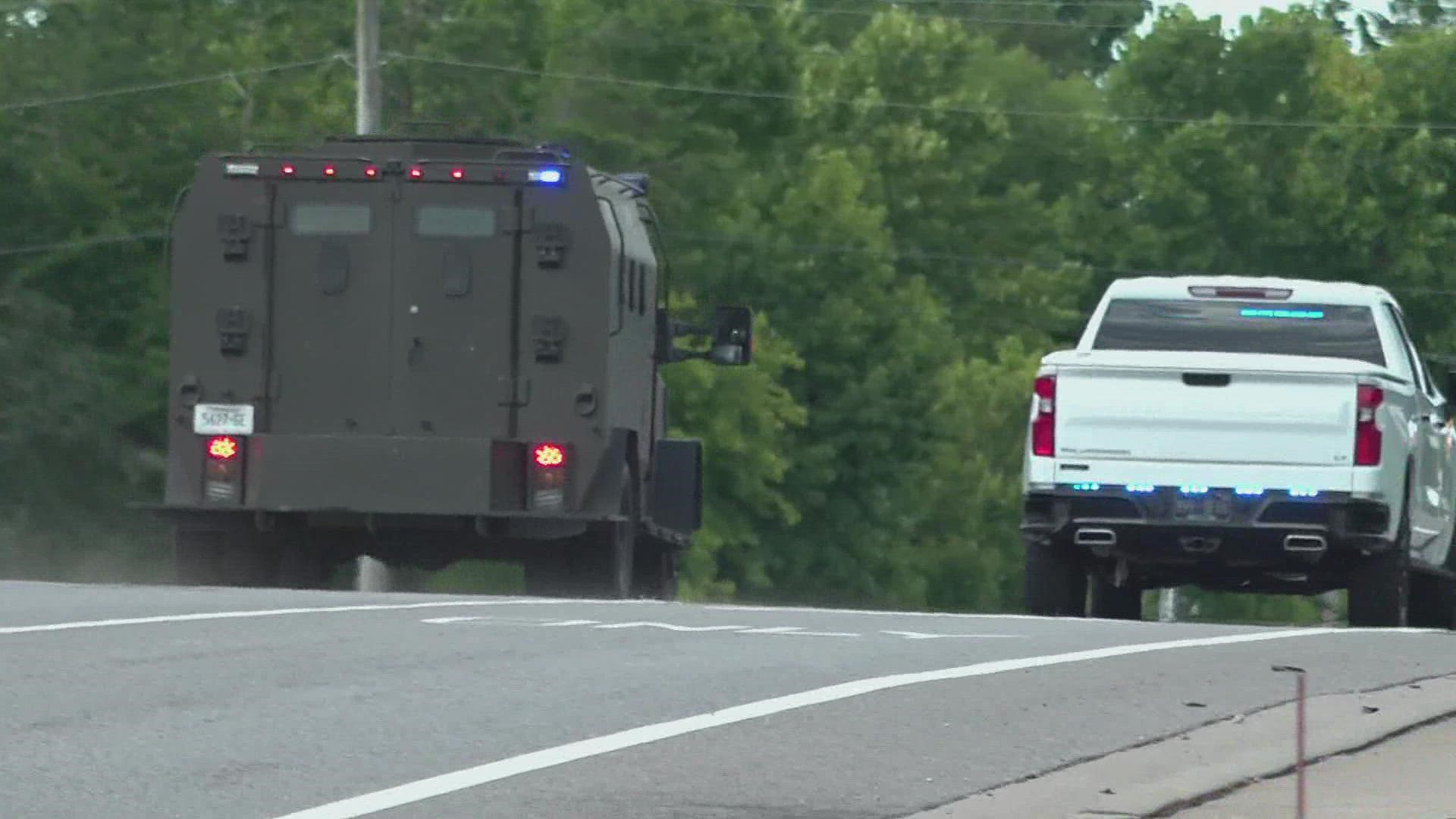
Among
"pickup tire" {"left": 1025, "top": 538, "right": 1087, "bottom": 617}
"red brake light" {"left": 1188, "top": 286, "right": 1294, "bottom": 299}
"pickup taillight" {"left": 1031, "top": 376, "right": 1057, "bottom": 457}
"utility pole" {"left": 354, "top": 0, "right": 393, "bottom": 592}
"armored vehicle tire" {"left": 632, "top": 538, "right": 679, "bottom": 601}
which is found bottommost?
"armored vehicle tire" {"left": 632, "top": 538, "right": 679, "bottom": 601}

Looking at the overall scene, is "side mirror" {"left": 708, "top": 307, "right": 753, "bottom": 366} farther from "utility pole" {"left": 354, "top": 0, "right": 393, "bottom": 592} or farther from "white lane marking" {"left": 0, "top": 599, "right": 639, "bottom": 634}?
"utility pole" {"left": 354, "top": 0, "right": 393, "bottom": 592}

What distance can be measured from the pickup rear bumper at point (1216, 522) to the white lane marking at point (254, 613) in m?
2.46

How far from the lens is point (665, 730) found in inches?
474

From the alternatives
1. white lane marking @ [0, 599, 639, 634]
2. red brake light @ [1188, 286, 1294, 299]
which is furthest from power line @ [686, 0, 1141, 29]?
white lane marking @ [0, 599, 639, 634]

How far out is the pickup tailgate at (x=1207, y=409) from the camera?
62.2 ft

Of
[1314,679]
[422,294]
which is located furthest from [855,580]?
[1314,679]

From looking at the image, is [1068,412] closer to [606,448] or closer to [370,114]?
[606,448]

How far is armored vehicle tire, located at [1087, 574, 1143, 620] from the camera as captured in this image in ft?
73.2

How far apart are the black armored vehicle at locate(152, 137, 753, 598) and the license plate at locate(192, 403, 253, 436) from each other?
0.01 metres

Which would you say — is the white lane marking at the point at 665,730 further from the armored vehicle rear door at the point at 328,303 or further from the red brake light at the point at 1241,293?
the armored vehicle rear door at the point at 328,303

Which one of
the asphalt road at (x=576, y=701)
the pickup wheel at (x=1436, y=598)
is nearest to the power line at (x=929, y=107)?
the pickup wheel at (x=1436, y=598)

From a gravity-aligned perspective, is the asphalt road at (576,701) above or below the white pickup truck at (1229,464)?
below

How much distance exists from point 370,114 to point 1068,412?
24.7 m

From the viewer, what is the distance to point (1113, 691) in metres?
13.7
